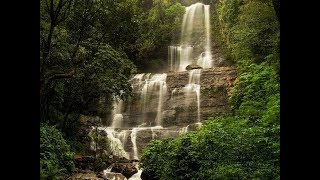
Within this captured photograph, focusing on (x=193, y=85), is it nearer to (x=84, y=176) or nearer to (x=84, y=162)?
(x=84, y=162)

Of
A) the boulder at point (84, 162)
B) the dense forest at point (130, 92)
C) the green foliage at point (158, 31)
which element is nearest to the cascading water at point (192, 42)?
the green foliage at point (158, 31)

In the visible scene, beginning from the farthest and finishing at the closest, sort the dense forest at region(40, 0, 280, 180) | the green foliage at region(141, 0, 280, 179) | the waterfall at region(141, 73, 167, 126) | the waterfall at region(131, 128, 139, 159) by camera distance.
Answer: the waterfall at region(141, 73, 167, 126), the waterfall at region(131, 128, 139, 159), the dense forest at region(40, 0, 280, 180), the green foliage at region(141, 0, 280, 179)

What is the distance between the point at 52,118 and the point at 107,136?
3881 mm

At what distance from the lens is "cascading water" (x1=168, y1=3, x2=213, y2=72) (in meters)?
30.2

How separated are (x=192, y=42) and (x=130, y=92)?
56.2 feet

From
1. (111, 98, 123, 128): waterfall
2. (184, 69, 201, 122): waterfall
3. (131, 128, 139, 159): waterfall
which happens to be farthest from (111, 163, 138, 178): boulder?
(184, 69, 201, 122): waterfall

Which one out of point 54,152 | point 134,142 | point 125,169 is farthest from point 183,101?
point 54,152

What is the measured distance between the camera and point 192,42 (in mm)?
32281

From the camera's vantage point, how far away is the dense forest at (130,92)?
32.4 feet

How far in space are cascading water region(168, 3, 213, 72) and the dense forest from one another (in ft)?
25.6

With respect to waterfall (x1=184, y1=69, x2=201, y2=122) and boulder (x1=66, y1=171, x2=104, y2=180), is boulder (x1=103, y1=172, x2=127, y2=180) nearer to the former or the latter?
boulder (x1=66, y1=171, x2=104, y2=180)
